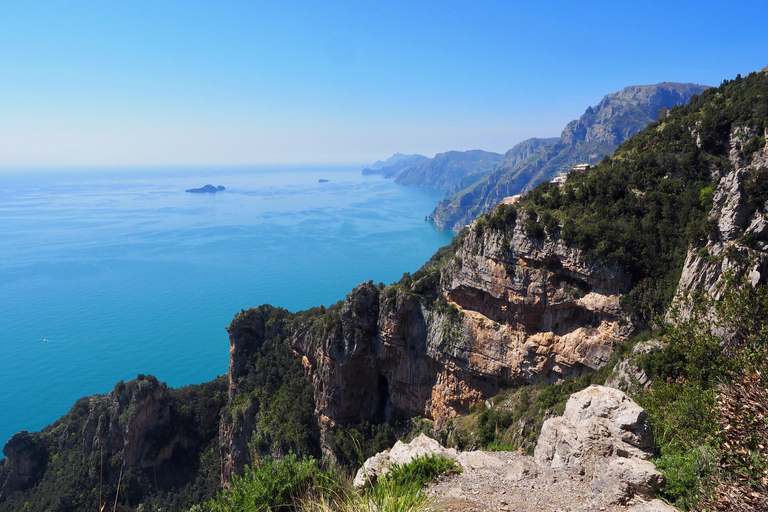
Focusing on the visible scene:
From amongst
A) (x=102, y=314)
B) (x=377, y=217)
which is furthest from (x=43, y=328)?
(x=377, y=217)

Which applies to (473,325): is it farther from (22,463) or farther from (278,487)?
(22,463)

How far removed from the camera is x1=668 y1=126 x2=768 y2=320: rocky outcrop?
13891 mm

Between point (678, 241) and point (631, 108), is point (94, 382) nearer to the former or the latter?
point (678, 241)

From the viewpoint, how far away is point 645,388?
47.4 ft

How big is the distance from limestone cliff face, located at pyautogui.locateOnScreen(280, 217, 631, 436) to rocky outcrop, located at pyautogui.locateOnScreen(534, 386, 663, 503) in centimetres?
1043

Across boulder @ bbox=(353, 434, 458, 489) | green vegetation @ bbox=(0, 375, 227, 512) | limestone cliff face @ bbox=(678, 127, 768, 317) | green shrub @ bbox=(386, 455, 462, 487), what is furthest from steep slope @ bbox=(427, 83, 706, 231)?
green shrub @ bbox=(386, 455, 462, 487)

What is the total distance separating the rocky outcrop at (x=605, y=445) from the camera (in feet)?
25.1

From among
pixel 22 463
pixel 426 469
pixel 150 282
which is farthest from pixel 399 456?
pixel 150 282

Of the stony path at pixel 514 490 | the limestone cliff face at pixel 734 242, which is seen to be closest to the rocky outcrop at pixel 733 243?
the limestone cliff face at pixel 734 242

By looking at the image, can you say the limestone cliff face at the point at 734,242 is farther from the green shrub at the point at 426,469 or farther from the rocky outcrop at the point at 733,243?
the green shrub at the point at 426,469

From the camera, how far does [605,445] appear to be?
8.96m

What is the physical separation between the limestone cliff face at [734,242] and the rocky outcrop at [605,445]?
814cm

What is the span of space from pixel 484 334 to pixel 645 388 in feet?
32.9

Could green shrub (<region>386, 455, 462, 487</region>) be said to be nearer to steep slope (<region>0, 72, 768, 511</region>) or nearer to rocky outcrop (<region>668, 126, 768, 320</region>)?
steep slope (<region>0, 72, 768, 511</region>)
